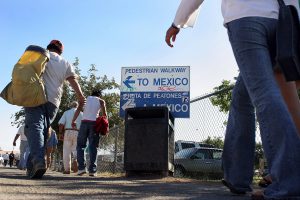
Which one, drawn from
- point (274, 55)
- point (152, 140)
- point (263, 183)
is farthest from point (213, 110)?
point (274, 55)

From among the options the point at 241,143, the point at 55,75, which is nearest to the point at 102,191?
the point at 241,143

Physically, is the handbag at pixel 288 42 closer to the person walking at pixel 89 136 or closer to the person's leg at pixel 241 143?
the person's leg at pixel 241 143

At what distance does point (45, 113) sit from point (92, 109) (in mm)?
2804

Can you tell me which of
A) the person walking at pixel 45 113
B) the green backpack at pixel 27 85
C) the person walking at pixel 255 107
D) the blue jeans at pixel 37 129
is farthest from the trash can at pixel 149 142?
the person walking at pixel 255 107

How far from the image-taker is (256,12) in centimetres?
300

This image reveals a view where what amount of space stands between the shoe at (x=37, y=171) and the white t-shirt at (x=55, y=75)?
0.95 meters

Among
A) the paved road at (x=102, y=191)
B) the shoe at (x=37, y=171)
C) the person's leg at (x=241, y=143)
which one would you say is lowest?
the paved road at (x=102, y=191)

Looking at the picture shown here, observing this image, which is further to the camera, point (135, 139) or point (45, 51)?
point (135, 139)

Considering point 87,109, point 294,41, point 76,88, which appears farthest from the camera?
point 87,109

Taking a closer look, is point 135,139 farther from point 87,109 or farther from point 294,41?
point 294,41

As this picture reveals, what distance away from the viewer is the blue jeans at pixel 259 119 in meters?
2.55

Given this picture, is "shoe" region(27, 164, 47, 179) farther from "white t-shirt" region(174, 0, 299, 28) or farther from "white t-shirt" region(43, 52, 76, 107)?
"white t-shirt" region(174, 0, 299, 28)

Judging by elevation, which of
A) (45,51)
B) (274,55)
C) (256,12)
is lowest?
(274,55)

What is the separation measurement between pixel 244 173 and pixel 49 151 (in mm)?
9112
